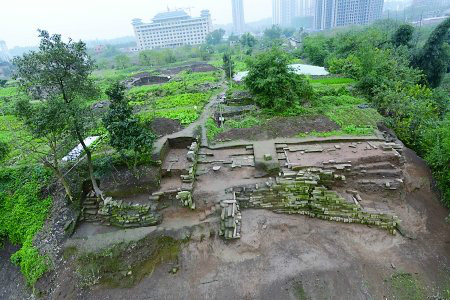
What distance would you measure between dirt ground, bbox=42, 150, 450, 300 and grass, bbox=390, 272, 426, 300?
3.6 inches

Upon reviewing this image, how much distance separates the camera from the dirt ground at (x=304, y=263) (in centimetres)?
930

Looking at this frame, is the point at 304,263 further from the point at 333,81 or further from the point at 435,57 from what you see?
the point at 435,57

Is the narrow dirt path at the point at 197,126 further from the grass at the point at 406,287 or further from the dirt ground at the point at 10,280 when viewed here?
the grass at the point at 406,287

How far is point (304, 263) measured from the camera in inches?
400

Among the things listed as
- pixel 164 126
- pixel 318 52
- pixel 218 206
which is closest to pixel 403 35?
pixel 318 52

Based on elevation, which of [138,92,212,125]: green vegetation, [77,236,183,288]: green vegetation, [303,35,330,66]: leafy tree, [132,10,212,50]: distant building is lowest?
[77,236,183,288]: green vegetation

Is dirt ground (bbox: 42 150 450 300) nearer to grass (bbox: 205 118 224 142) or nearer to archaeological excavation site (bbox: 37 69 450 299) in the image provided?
archaeological excavation site (bbox: 37 69 450 299)

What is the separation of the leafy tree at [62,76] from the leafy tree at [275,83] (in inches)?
496

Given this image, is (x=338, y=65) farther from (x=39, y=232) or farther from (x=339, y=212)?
(x=39, y=232)

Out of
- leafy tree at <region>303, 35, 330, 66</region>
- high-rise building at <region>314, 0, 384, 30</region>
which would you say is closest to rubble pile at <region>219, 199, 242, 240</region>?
leafy tree at <region>303, 35, 330, 66</region>

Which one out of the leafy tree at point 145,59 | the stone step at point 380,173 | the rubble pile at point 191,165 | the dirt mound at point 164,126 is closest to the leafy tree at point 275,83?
the dirt mound at point 164,126

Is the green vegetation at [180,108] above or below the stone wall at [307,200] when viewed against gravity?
above

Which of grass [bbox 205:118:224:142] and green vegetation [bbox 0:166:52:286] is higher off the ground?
grass [bbox 205:118:224:142]

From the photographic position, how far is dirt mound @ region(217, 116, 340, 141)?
1669cm
